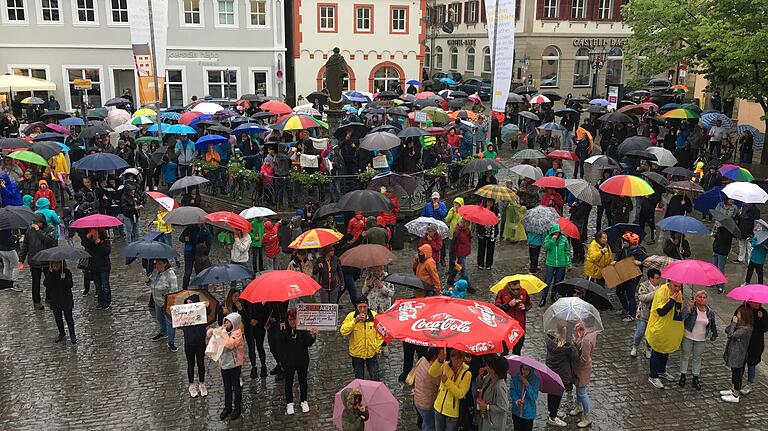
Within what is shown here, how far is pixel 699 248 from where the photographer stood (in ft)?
53.8

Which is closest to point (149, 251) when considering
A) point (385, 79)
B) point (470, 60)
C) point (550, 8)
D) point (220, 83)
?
point (220, 83)

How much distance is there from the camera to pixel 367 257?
1059cm

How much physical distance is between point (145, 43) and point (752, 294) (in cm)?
1715

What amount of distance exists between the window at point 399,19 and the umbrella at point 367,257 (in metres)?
33.1

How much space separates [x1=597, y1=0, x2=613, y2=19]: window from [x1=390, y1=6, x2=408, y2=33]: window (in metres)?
15.2

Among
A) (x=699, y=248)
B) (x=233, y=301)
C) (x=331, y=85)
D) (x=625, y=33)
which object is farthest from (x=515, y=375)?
(x=625, y=33)

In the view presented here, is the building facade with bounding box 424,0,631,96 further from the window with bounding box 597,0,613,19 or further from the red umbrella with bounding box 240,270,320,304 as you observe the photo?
the red umbrella with bounding box 240,270,320,304

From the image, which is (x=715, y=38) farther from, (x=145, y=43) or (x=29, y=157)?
(x=29, y=157)

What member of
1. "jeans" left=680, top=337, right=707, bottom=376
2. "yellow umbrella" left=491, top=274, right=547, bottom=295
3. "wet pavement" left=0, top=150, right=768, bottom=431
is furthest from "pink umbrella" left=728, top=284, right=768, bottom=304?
"yellow umbrella" left=491, top=274, right=547, bottom=295

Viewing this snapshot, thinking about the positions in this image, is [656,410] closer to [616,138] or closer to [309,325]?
[309,325]

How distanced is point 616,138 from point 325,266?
1459cm

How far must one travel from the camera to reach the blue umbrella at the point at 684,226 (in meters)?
12.1

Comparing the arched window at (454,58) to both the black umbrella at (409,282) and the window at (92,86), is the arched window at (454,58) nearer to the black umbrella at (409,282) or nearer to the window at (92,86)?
the window at (92,86)

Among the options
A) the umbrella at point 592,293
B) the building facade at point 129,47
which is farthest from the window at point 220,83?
the umbrella at point 592,293
